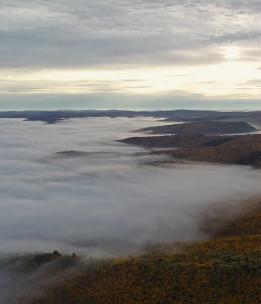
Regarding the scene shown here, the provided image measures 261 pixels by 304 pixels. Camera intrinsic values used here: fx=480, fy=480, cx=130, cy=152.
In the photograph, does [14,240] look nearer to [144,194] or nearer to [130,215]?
[130,215]

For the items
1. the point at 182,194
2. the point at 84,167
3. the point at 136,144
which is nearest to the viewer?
the point at 182,194

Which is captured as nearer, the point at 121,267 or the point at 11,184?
the point at 121,267

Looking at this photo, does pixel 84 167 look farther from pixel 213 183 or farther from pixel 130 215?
pixel 130 215

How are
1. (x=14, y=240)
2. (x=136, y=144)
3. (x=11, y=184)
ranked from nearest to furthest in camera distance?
(x=14, y=240) → (x=11, y=184) → (x=136, y=144)

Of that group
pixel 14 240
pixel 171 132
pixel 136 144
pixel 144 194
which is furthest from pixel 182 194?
pixel 171 132

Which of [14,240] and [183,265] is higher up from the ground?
[183,265]

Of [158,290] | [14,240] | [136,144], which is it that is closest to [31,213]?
[14,240]
